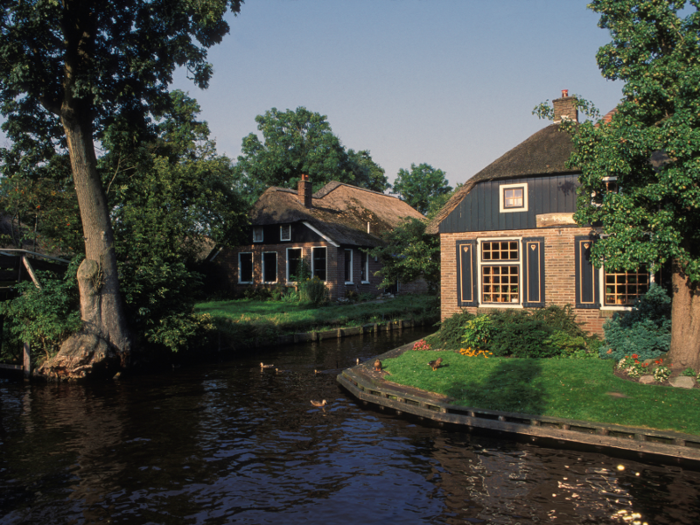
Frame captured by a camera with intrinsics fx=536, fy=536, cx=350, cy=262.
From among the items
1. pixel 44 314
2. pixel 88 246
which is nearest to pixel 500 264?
pixel 88 246

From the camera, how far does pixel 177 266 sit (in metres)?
17.6

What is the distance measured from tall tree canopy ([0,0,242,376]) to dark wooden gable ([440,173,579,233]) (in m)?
9.16

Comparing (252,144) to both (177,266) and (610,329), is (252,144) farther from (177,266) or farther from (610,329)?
(610,329)

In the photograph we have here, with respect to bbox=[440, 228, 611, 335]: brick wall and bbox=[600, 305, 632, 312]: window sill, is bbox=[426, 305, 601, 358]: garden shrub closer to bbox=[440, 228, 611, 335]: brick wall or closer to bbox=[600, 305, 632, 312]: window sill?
bbox=[440, 228, 611, 335]: brick wall

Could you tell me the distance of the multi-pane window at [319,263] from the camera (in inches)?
1212

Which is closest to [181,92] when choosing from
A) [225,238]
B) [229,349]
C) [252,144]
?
[225,238]

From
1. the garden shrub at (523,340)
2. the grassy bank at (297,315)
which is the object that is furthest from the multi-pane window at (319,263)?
the garden shrub at (523,340)

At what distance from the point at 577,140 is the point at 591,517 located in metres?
7.94

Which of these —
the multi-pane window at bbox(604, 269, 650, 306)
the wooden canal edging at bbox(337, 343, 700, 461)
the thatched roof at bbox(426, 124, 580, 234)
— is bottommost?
the wooden canal edging at bbox(337, 343, 700, 461)

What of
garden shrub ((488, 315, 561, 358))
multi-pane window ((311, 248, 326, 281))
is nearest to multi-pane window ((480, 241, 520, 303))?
garden shrub ((488, 315, 561, 358))

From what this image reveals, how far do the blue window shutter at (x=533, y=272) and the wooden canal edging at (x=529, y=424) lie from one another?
19.4 feet

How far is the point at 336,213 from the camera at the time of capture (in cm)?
3525

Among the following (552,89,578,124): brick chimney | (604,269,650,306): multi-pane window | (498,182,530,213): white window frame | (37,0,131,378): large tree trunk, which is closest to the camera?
(604,269,650,306): multi-pane window

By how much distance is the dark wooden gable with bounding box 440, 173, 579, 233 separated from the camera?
1525 centimetres
